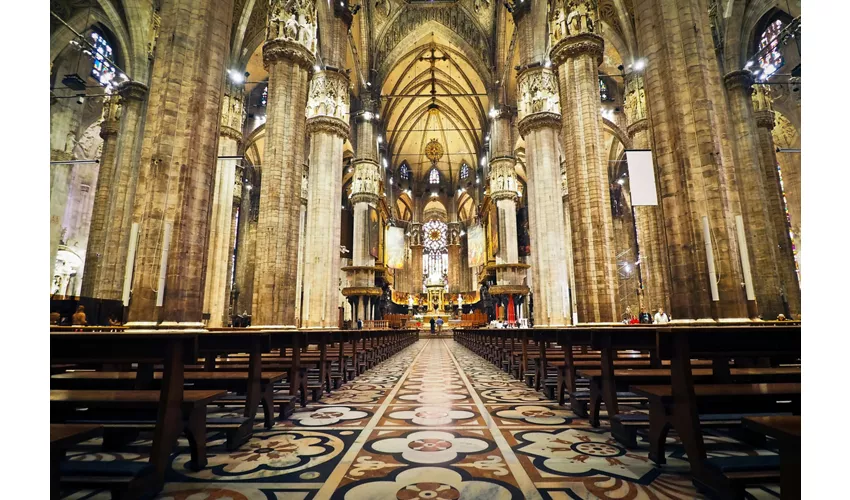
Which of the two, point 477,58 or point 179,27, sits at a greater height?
point 477,58

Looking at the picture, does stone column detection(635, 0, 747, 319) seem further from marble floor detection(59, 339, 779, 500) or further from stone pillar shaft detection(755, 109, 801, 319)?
stone pillar shaft detection(755, 109, 801, 319)

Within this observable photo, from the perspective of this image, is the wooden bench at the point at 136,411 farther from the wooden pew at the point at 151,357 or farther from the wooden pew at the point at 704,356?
the wooden pew at the point at 704,356

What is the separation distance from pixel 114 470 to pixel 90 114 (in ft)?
76.8

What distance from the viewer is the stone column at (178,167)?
19.0 ft

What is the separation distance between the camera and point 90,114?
18828 millimetres

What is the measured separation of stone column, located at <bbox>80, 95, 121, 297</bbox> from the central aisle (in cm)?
1265

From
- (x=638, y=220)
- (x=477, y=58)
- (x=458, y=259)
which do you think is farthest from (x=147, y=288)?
(x=458, y=259)

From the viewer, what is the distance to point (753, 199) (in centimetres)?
1159

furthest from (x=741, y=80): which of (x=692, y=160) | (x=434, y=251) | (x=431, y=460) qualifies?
(x=434, y=251)

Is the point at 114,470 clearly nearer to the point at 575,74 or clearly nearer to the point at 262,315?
the point at 262,315

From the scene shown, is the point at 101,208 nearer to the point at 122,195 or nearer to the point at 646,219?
the point at 122,195

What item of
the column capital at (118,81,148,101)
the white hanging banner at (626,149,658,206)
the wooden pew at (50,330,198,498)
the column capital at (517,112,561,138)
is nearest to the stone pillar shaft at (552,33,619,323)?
the white hanging banner at (626,149,658,206)

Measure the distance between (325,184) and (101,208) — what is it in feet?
23.4

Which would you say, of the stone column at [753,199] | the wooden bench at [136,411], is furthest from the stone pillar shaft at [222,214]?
the stone column at [753,199]
